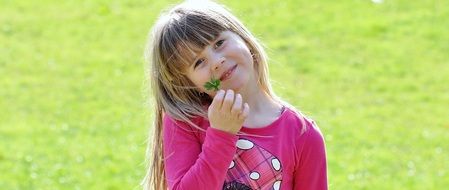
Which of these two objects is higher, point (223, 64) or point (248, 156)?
point (223, 64)

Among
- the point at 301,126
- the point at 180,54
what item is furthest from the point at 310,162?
the point at 180,54

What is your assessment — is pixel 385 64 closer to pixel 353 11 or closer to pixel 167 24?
pixel 353 11

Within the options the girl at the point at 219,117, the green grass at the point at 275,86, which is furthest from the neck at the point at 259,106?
the green grass at the point at 275,86

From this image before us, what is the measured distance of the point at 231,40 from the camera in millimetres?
2734

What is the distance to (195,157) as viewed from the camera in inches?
107

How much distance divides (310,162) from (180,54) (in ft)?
1.57

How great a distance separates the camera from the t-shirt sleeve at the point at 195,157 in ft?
8.52

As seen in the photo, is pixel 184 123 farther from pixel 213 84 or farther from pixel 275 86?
pixel 275 86

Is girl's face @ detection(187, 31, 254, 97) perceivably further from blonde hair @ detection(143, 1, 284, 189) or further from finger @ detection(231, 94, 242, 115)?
finger @ detection(231, 94, 242, 115)

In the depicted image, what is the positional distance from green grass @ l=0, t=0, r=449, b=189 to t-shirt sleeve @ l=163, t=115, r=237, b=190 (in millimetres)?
2751

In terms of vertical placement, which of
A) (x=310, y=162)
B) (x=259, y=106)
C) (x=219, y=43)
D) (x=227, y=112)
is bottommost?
(x=310, y=162)

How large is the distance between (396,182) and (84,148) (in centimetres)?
242

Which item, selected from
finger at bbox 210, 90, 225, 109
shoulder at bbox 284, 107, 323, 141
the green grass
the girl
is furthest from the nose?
the green grass

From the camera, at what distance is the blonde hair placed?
107 inches
